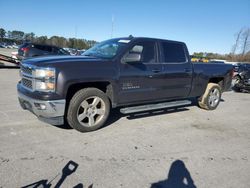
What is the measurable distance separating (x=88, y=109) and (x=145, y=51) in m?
1.91

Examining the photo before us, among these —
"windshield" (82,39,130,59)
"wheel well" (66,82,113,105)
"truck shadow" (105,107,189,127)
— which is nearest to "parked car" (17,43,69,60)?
"windshield" (82,39,130,59)

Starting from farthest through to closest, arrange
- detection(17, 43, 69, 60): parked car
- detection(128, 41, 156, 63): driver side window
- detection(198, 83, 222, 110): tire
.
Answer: detection(17, 43, 69, 60): parked car < detection(198, 83, 222, 110): tire < detection(128, 41, 156, 63): driver side window

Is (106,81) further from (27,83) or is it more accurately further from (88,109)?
Result: (27,83)

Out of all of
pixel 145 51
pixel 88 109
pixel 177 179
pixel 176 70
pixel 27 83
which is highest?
pixel 145 51

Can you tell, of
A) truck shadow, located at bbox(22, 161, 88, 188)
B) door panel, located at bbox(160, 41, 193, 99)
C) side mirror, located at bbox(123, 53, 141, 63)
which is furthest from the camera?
door panel, located at bbox(160, 41, 193, 99)

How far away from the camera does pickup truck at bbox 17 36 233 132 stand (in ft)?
14.1

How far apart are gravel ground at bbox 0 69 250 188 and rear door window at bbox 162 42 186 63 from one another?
4.99 ft

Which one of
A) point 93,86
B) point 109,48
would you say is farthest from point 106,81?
point 109,48

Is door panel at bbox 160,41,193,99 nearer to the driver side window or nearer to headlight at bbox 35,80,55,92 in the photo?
the driver side window

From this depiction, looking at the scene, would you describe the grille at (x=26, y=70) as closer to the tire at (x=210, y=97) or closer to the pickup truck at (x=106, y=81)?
the pickup truck at (x=106, y=81)

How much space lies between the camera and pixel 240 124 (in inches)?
249

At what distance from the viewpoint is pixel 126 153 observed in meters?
3.99

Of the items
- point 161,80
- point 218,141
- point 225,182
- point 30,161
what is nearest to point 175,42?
point 161,80

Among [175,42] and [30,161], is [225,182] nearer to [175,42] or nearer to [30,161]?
[30,161]
